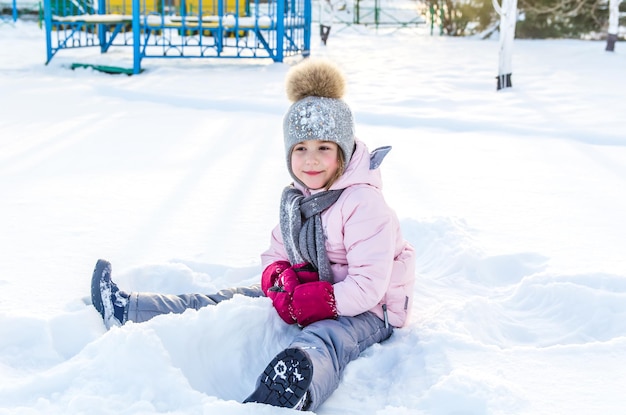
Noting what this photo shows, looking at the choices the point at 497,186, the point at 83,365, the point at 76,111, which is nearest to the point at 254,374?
the point at 83,365

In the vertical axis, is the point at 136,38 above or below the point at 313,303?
above

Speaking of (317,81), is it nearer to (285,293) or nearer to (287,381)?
(285,293)

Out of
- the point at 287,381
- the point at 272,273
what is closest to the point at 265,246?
the point at 272,273

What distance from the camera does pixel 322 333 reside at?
197 cm

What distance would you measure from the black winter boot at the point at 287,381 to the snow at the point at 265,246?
0.13 feet

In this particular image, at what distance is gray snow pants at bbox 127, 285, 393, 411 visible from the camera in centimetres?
182

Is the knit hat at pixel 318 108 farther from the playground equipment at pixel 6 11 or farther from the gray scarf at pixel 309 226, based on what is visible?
the playground equipment at pixel 6 11

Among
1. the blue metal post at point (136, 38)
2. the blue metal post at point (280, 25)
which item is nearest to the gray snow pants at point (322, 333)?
the blue metal post at point (136, 38)

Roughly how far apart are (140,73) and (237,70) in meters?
1.36

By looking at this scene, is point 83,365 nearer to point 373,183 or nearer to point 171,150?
point 373,183

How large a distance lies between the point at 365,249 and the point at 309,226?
0.20m

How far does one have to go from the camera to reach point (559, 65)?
35.4 feet

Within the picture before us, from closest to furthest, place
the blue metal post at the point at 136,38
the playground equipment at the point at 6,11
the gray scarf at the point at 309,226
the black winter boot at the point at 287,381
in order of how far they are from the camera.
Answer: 1. the black winter boot at the point at 287,381
2. the gray scarf at the point at 309,226
3. the blue metal post at the point at 136,38
4. the playground equipment at the point at 6,11

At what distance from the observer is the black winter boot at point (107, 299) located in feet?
7.17
